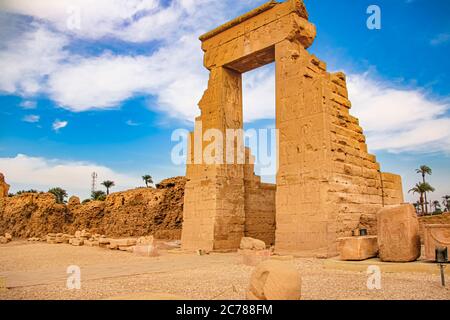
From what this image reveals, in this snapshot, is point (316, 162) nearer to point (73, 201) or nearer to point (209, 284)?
point (209, 284)

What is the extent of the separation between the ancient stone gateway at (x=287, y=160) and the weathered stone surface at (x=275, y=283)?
4.76m

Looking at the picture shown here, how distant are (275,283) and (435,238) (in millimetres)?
3996

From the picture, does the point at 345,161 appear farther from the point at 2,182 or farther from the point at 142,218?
the point at 2,182

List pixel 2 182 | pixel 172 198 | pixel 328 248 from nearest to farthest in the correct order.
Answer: pixel 328 248 < pixel 172 198 < pixel 2 182

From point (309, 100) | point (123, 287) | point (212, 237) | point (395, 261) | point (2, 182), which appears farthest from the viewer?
point (2, 182)

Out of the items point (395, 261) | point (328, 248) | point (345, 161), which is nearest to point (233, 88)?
point (345, 161)

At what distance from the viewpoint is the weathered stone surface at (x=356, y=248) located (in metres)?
6.86

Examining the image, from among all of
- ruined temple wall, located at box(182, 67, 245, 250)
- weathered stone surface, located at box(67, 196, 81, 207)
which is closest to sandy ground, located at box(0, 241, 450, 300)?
ruined temple wall, located at box(182, 67, 245, 250)

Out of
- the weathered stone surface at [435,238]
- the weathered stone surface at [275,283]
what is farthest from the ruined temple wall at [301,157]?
the weathered stone surface at [275,283]

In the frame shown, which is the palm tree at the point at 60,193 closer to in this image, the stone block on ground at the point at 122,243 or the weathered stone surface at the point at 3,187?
the weathered stone surface at the point at 3,187

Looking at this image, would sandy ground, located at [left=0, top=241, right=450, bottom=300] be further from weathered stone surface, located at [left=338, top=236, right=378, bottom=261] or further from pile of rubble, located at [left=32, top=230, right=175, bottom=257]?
pile of rubble, located at [left=32, top=230, right=175, bottom=257]
